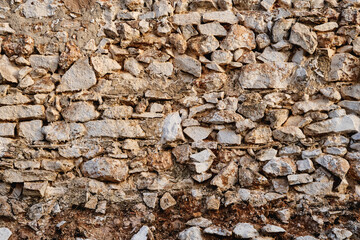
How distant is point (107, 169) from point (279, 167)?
1.47m

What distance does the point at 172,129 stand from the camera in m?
3.13

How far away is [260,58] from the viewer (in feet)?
10.8

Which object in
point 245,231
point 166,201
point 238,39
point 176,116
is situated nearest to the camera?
point 245,231

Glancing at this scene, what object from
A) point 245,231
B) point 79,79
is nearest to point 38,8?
point 79,79

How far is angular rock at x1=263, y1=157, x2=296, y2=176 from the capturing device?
9.81ft

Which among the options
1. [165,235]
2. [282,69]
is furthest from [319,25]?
[165,235]

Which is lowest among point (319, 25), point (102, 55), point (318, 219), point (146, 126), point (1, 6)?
point (318, 219)

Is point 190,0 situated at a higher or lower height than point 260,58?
higher

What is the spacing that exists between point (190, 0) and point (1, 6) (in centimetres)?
179

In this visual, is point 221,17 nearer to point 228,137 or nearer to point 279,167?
point 228,137

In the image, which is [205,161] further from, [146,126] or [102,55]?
[102,55]

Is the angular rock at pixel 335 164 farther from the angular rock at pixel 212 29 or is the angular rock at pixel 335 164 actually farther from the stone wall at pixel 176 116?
the angular rock at pixel 212 29

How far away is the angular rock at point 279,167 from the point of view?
299cm

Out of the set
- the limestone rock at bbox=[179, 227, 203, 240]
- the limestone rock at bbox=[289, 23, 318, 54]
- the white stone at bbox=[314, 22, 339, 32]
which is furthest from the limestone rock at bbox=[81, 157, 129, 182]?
the white stone at bbox=[314, 22, 339, 32]
